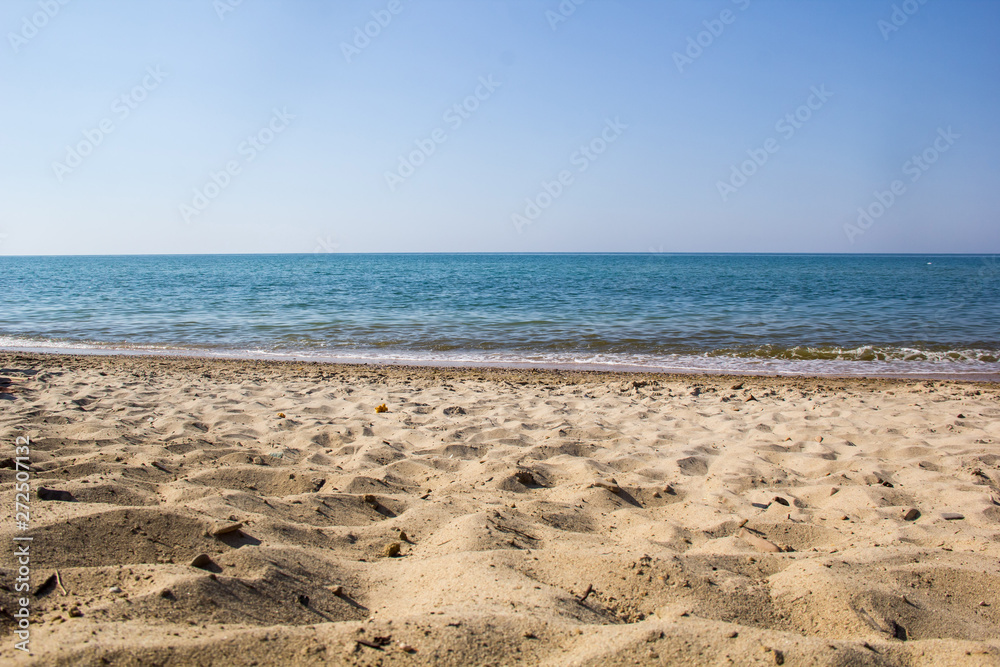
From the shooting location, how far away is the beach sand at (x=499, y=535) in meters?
1.94

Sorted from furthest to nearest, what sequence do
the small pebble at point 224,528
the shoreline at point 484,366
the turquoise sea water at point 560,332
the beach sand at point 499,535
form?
the turquoise sea water at point 560,332 → the shoreline at point 484,366 → the small pebble at point 224,528 → the beach sand at point 499,535

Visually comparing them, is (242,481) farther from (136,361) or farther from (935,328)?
(935,328)

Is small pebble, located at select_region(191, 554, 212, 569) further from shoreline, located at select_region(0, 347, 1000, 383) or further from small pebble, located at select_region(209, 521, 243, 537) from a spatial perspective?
shoreline, located at select_region(0, 347, 1000, 383)

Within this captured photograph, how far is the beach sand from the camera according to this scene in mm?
1939

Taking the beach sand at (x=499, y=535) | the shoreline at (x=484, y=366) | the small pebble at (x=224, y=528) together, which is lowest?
the shoreline at (x=484, y=366)

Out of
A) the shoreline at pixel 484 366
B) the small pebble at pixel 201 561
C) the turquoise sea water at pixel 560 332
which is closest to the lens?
the small pebble at pixel 201 561

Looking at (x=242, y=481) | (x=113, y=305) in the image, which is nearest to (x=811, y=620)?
(x=242, y=481)

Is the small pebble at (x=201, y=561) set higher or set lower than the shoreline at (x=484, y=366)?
higher

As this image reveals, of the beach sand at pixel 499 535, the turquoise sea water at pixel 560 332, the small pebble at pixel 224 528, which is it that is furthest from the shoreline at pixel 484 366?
the small pebble at pixel 224 528

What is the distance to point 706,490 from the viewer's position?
3766mm

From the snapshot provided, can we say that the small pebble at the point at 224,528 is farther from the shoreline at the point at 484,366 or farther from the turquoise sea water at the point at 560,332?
the turquoise sea water at the point at 560,332

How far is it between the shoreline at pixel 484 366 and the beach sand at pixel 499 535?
3037 millimetres

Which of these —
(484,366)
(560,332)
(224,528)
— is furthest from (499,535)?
(560,332)

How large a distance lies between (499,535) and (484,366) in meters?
6.67
